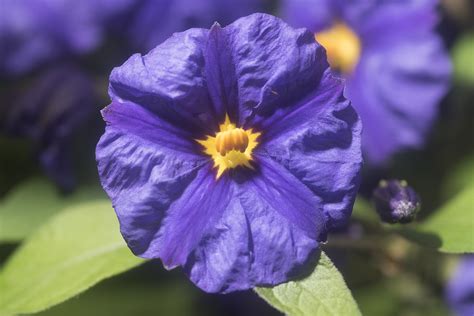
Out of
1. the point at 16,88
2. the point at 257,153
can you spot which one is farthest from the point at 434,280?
the point at 16,88

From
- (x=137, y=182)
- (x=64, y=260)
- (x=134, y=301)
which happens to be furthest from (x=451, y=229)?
(x=134, y=301)

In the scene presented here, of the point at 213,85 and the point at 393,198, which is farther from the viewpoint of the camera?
the point at 393,198

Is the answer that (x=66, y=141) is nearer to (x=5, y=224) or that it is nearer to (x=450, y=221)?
(x=5, y=224)

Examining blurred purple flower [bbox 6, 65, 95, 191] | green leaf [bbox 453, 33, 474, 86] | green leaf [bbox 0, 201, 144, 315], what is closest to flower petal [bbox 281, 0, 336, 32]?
green leaf [bbox 453, 33, 474, 86]

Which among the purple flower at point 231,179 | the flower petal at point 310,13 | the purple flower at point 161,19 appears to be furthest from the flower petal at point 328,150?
the purple flower at point 161,19

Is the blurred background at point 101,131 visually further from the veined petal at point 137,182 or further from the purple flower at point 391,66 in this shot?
Answer: the veined petal at point 137,182

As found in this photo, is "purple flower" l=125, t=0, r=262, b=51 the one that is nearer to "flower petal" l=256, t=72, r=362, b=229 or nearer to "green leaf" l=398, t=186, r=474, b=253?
Result: "green leaf" l=398, t=186, r=474, b=253

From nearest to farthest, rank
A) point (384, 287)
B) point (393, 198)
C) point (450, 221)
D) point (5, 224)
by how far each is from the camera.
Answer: point (393, 198) < point (450, 221) < point (5, 224) < point (384, 287)
